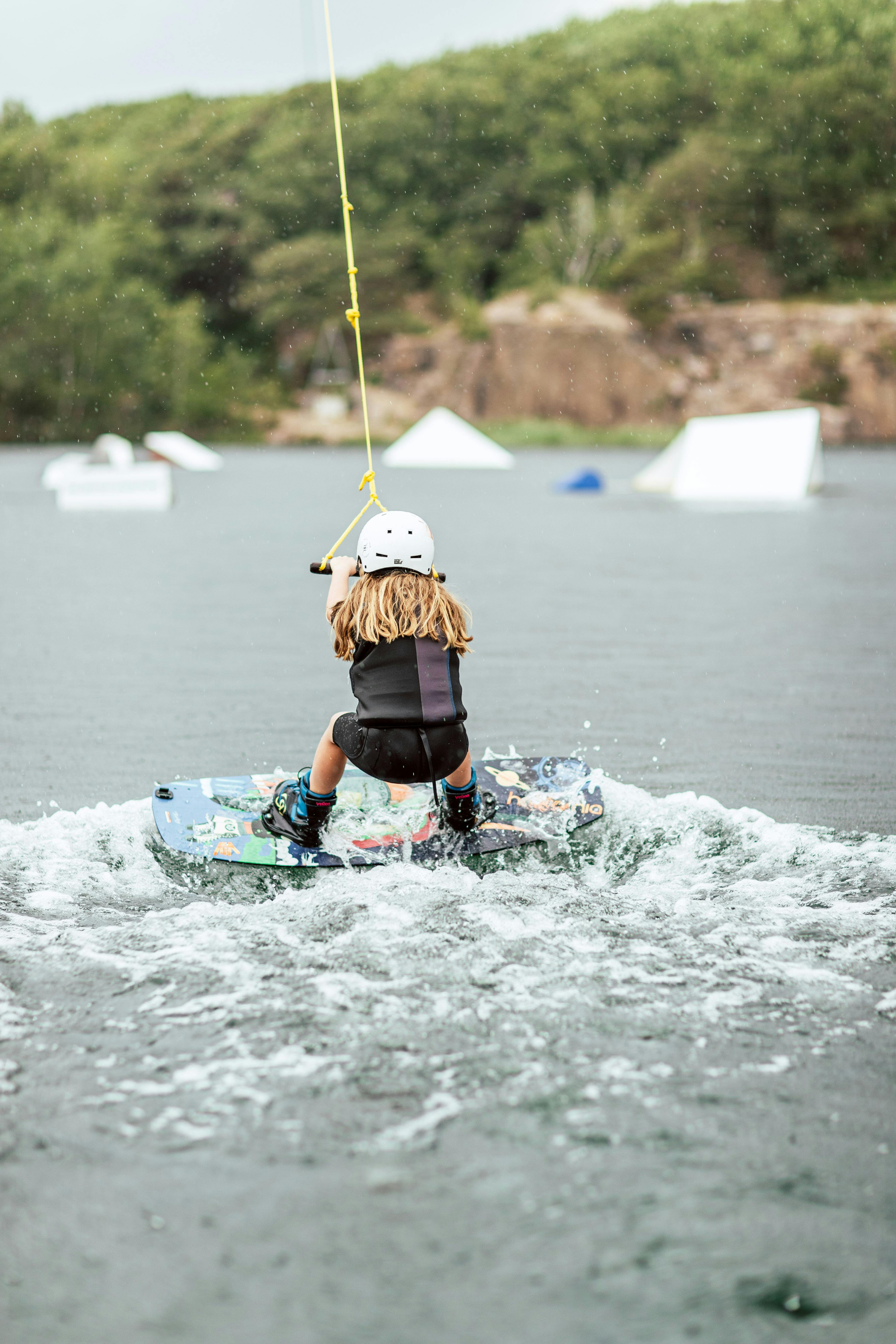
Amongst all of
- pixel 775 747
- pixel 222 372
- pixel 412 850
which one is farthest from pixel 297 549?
pixel 222 372

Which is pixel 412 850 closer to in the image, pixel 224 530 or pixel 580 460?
pixel 224 530

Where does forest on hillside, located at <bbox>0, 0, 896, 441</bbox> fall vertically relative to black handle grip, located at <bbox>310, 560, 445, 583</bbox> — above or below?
above

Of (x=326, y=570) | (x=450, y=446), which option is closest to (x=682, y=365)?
(x=450, y=446)

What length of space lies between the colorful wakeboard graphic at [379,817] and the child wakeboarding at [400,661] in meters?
0.18

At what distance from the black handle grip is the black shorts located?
51cm

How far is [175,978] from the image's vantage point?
3.50 m

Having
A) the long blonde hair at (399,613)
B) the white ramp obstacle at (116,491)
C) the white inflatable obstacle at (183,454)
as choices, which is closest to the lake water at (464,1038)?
the long blonde hair at (399,613)

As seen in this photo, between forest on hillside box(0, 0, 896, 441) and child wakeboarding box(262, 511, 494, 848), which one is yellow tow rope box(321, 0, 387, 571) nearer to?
child wakeboarding box(262, 511, 494, 848)

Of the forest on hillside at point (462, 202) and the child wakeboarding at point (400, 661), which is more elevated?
the forest on hillside at point (462, 202)

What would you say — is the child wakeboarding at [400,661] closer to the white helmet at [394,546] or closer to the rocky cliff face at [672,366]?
the white helmet at [394,546]

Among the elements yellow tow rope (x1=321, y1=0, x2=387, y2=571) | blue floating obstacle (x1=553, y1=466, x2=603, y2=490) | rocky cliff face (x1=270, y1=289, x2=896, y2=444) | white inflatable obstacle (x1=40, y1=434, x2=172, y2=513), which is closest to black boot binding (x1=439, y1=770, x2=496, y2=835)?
yellow tow rope (x1=321, y1=0, x2=387, y2=571)

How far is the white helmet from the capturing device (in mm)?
4527

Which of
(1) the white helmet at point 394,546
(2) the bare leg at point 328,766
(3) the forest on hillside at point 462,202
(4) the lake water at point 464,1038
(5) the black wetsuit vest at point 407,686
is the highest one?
(3) the forest on hillside at point 462,202

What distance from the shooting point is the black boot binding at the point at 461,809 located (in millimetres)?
4812
